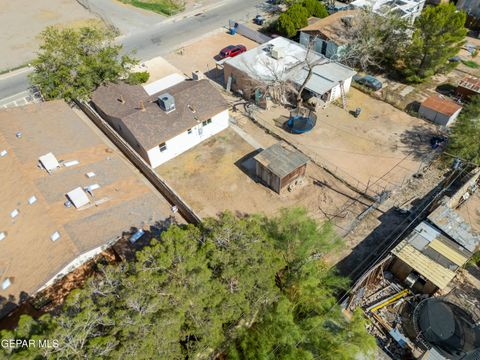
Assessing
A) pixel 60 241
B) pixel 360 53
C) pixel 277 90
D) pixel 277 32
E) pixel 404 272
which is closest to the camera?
pixel 60 241

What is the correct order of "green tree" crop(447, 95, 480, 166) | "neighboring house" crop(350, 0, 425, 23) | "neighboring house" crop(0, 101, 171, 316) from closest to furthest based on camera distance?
"neighboring house" crop(0, 101, 171, 316) → "green tree" crop(447, 95, 480, 166) → "neighboring house" crop(350, 0, 425, 23)

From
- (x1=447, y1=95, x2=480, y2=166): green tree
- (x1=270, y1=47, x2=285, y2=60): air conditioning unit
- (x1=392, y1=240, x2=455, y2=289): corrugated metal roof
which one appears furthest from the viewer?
(x1=270, y1=47, x2=285, y2=60): air conditioning unit

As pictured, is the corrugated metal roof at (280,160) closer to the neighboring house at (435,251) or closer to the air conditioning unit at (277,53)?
the neighboring house at (435,251)

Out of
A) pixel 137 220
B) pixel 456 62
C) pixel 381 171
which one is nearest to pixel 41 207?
pixel 137 220

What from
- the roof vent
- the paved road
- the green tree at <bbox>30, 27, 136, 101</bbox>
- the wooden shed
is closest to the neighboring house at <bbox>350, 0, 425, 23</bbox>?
the paved road

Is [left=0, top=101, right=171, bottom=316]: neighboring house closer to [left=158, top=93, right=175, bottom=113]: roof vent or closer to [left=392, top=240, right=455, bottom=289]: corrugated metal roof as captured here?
[left=158, top=93, right=175, bottom=113]: roof vent

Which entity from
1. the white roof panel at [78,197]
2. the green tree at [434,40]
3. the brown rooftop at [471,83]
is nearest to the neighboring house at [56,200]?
the white roof panel at [78,197]

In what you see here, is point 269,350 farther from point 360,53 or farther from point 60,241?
point 360,53
